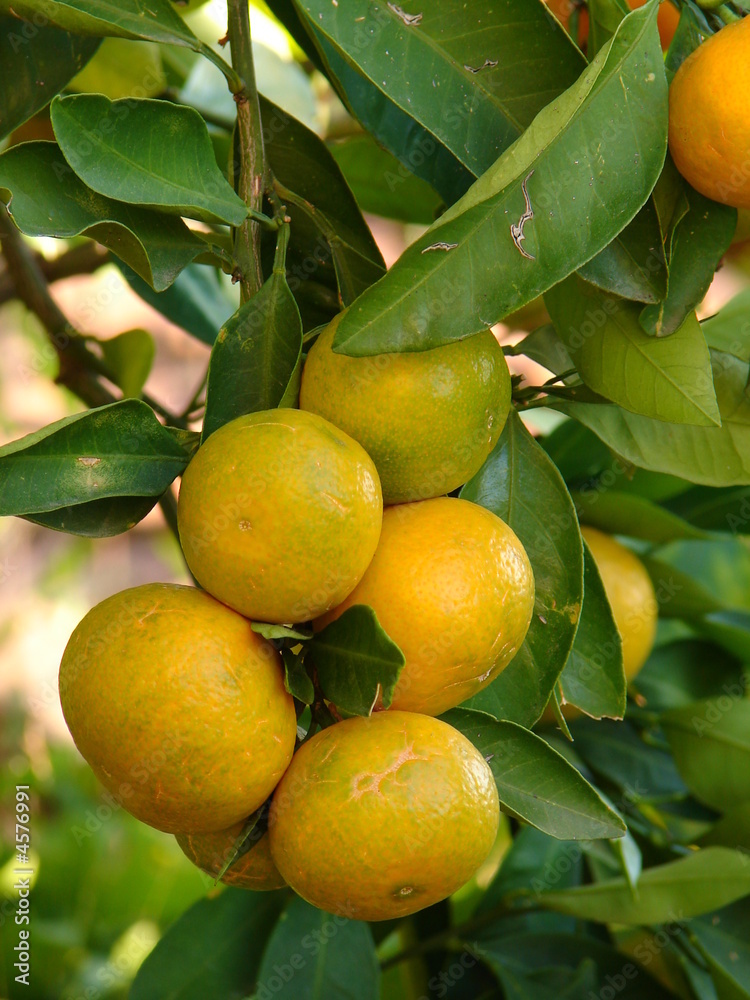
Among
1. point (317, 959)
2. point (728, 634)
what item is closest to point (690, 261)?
point (728, 634)

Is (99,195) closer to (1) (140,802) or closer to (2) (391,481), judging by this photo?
(2) (391,481)

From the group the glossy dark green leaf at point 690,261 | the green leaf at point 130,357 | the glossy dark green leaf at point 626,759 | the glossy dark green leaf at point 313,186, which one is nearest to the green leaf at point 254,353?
the glossy dark green leaf at point 313,186

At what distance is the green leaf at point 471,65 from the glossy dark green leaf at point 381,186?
1.44ft

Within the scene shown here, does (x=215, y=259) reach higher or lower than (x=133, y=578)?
higher

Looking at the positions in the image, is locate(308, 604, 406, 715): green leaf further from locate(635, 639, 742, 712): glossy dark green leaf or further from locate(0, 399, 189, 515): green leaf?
locate(635, 639, 742, 712): glossy dark green leaf

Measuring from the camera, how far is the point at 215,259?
2.13 feet

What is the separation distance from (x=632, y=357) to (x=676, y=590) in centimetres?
52

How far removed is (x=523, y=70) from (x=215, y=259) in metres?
0.24

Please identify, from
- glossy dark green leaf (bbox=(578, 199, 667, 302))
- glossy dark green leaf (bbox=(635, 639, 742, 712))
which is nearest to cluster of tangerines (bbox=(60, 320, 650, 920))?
glossy dark green leaf (bbox=(578, 199, 667, 302))

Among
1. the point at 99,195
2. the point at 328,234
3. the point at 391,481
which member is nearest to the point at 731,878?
the point at 391,481

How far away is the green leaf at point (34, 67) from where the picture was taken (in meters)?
0.73

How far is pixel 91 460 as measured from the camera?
536 mm

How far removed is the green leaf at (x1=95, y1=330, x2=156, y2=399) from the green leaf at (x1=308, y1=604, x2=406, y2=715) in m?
0.68

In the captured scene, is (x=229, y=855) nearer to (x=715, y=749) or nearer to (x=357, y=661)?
(x=357, y=661)
